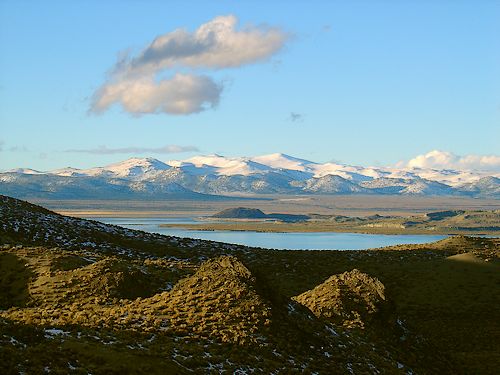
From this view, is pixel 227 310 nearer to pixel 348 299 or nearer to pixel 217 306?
pixel 217 306

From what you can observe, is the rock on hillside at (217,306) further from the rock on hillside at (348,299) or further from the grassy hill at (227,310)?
the rock on hillside at (348,299)

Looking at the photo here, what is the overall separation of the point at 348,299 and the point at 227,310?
48.1 feet

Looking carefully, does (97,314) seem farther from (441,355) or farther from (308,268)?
(308,268)

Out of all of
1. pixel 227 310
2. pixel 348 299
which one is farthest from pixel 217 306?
pixel 348 299

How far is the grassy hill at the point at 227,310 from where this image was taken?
1262 inches

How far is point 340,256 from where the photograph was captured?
97.2 metres

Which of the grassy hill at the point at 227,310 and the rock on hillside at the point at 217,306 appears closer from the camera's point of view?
the grassy hill at the point at 227,310

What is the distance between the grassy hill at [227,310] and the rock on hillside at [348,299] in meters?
0.13

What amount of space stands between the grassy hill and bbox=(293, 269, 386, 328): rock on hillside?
135 mm

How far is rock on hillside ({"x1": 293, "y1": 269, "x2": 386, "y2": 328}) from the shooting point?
163 feet

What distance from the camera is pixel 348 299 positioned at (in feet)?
170

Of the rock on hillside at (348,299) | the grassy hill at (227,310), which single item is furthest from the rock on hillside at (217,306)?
the rock on hillside at (348,299)

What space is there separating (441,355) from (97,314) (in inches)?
996

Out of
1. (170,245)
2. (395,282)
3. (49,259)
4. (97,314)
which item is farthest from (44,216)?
(97,314)
